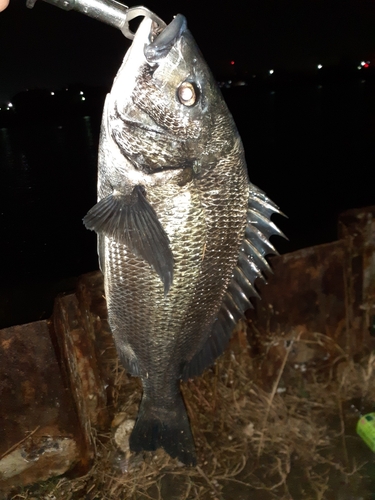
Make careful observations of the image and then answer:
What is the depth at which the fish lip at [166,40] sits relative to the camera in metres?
1.54

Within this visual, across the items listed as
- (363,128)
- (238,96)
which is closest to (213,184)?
(363,128)

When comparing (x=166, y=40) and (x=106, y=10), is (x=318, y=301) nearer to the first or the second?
(x=166, y=40)

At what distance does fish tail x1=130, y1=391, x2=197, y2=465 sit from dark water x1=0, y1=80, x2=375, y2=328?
1.84 m

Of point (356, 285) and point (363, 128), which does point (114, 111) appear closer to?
point (356, 285)

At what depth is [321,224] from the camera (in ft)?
30.0

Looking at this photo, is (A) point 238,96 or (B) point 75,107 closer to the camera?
(B) point 75,107

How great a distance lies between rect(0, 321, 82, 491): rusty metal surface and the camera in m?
2.37

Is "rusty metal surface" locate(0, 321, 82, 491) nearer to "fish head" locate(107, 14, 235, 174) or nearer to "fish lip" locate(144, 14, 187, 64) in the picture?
"fish head" locate(107, 14, 235, 174)

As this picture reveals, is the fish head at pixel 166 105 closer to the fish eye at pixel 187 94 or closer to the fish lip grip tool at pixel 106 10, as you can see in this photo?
the fish eye at pixel 187 94

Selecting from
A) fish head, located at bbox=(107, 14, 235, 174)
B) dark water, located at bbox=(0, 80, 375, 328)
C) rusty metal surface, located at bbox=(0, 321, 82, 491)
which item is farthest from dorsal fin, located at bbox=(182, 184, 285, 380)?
dark water, located at bbox=(0, 80, 375, 328)

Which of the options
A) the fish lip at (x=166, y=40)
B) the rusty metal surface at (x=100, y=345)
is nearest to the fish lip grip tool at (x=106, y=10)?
the fish lip at (x=166, y=40)

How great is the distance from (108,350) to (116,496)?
0.98 meters

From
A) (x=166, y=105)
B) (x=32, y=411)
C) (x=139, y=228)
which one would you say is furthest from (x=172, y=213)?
(x=32, y=411)

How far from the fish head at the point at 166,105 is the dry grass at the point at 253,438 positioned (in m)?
1.72
